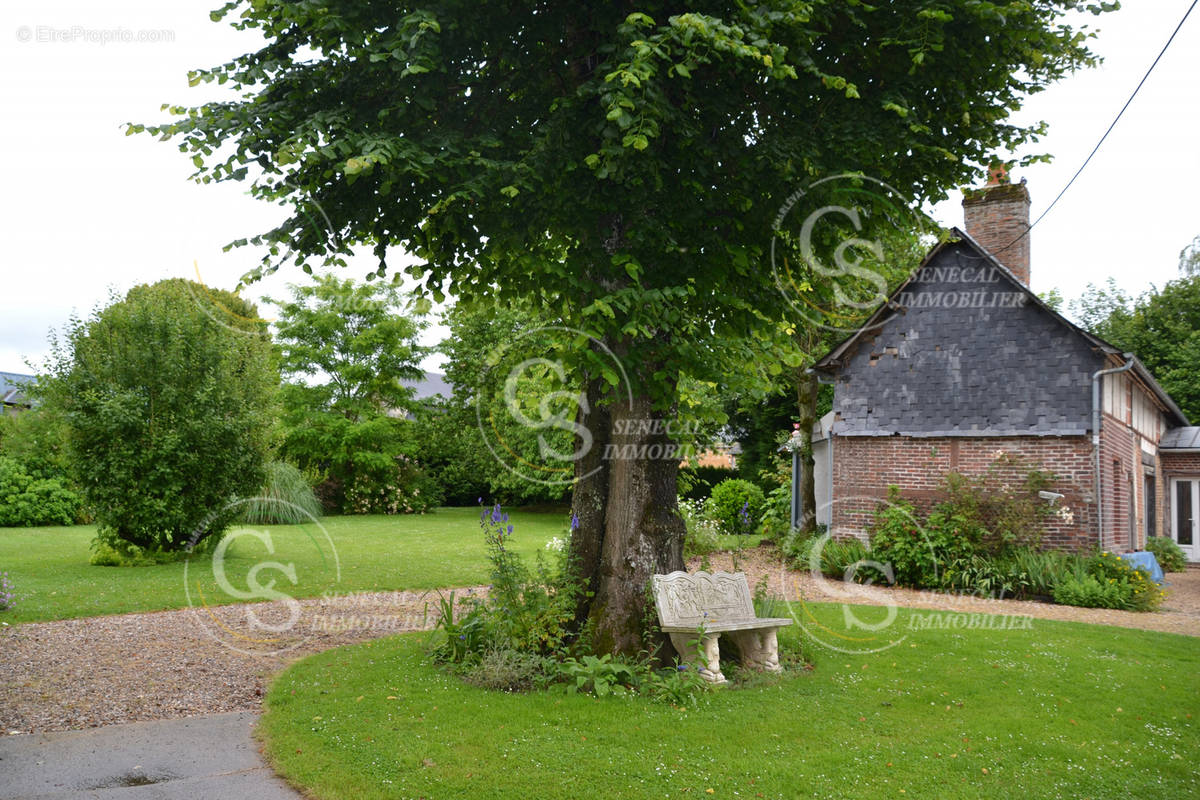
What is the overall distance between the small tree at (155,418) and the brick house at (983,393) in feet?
36.5

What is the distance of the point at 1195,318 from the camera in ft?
96.0

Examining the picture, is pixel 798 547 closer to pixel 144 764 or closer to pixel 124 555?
pixel 124 555

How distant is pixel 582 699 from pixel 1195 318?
104 ft

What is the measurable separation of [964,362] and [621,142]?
409 inches

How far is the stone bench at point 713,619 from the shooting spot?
706cm

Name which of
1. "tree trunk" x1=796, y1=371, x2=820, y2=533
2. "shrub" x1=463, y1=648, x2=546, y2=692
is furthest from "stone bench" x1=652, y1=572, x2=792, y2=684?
"tree trunk" x1=796, y1=371, x2=820, y2=533

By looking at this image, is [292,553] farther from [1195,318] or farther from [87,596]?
[1195,318]

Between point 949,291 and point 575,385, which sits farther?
point 949,291

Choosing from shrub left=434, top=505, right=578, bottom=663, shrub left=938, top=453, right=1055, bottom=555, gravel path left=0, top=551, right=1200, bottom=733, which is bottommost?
gravel path left=0, top=551, right=1200, bottom=733

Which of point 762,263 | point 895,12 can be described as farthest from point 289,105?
point 895,12

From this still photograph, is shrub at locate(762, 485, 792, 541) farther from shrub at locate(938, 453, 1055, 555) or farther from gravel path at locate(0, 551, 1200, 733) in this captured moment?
gravel path at locate(0, 551, 1200, 733)

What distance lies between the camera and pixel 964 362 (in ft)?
47.9

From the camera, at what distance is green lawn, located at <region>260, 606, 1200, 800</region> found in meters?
5.02

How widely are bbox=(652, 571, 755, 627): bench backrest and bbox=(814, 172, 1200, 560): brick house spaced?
827 cm
